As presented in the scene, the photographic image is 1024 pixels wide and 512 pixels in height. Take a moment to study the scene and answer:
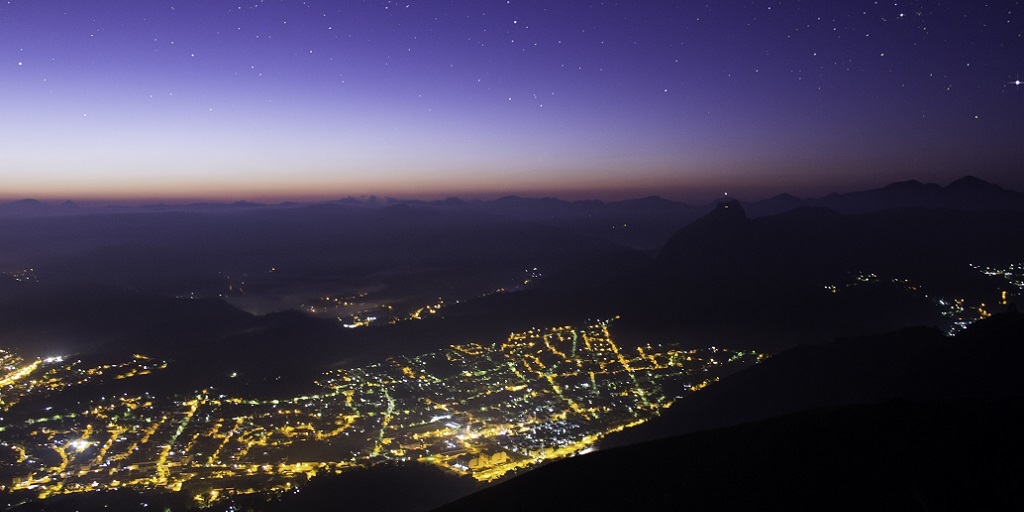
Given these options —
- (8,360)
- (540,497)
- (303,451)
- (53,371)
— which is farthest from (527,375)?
(8,360)

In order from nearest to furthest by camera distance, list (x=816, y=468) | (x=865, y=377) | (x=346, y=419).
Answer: (x=816, y=468) < (x=865, y=377) < (x=346, y=419)

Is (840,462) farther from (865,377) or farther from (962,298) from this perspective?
(962,298)

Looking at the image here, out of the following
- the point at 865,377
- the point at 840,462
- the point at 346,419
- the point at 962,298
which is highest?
the point at 840,462

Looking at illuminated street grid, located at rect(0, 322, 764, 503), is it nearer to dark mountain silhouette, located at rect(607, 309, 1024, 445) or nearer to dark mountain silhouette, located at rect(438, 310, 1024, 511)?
dark mountain silhouette, located at rect(607, 309, 1024, 445)

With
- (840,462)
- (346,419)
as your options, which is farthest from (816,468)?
(346,419)

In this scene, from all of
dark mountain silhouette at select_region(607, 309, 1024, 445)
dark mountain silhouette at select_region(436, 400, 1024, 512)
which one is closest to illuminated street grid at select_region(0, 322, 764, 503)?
dark mountain silhouette at select_region(607, 309, 1024, 445)

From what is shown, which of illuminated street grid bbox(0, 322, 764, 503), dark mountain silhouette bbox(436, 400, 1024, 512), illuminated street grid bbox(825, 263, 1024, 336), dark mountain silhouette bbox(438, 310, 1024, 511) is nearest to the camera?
dark mountain silhouette bbox(436, 400, 1024, 512)

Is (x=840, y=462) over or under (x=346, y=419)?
over
